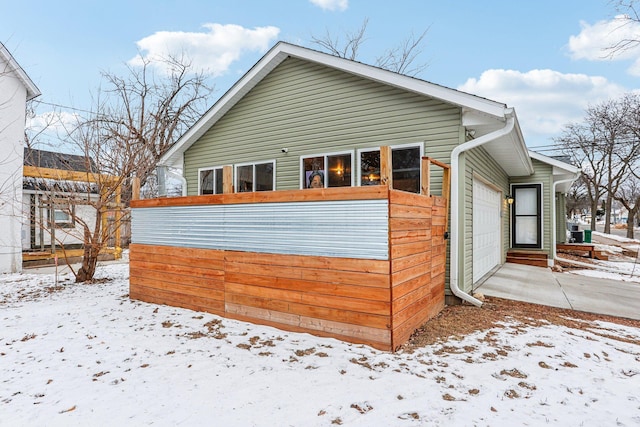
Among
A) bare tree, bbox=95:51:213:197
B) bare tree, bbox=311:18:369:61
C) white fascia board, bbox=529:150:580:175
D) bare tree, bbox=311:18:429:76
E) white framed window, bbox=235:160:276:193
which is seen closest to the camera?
white framed window, bbox=235:160:276:193

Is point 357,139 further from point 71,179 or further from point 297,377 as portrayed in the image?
point 71,179

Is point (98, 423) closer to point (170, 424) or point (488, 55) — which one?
point (170, 424)

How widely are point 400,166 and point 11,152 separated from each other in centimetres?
962

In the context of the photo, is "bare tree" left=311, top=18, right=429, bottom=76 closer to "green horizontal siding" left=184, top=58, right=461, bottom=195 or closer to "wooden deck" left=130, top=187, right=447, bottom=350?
"green horizontal siding" left=184, top=58, right=461, bottom=195

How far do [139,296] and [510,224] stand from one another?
1032 cm

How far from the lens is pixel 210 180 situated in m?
8.12

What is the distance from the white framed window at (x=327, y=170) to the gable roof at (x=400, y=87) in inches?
58.5

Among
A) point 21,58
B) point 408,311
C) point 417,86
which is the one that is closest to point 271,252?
point 408,311

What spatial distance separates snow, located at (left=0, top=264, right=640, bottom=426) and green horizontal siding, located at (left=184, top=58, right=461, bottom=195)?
9.56ft

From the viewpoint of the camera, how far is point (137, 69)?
14617mm

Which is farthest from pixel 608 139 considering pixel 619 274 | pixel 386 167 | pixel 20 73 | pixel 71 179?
pixel 20 73

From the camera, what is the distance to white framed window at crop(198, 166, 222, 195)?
7.94 meters

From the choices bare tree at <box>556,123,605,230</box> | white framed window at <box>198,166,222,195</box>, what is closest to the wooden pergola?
white framed window at <box>198,166,222,195</box>

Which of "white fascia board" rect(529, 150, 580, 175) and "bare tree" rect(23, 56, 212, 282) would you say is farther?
"white fascia board" rect(529, 150, 580, 175)
